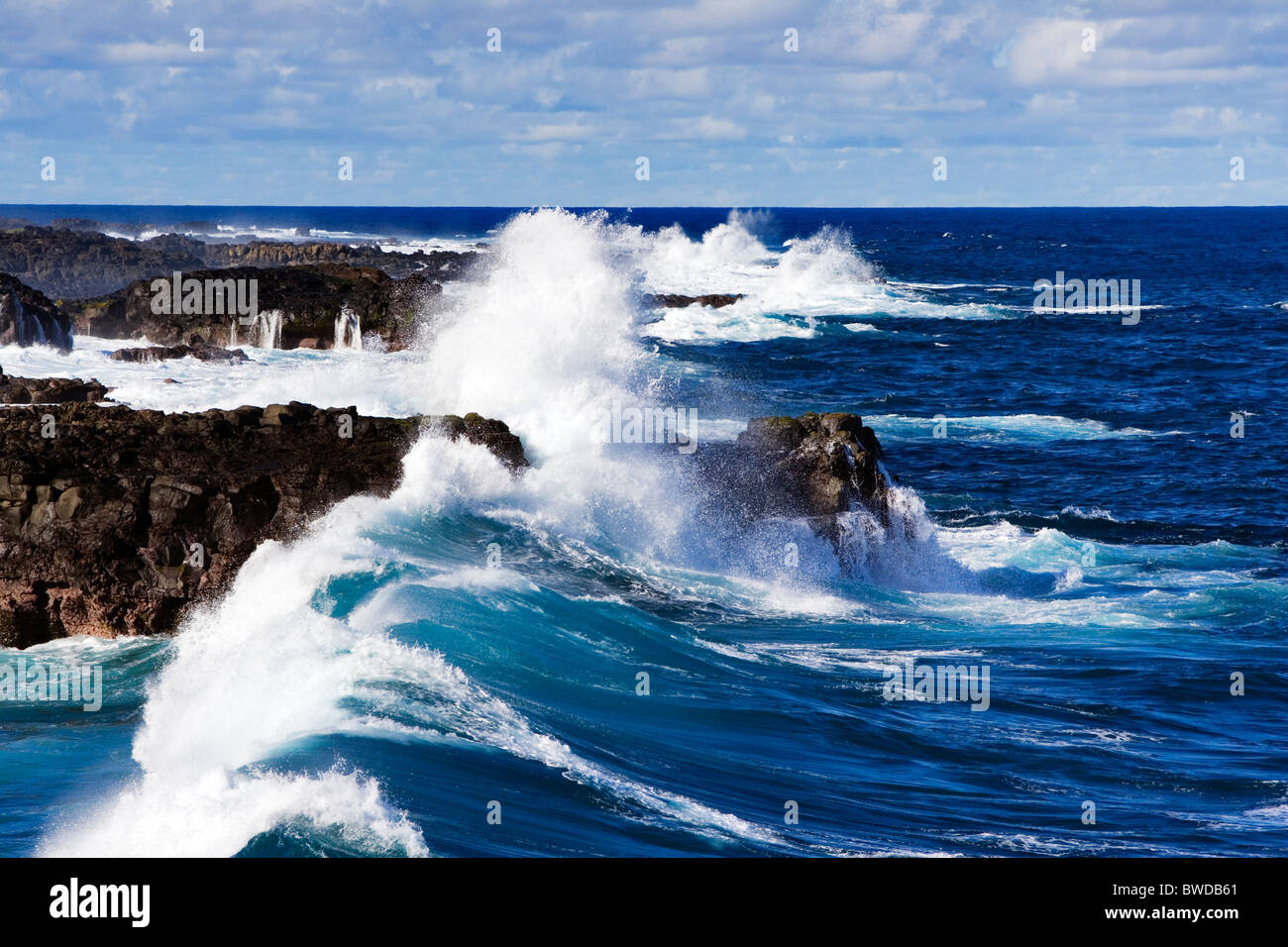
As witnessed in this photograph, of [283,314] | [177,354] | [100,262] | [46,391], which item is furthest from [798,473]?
[100,262]

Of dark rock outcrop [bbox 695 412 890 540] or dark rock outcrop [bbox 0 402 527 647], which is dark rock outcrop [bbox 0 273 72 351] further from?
dark rock outcrop [bbox 695 412 890 540]

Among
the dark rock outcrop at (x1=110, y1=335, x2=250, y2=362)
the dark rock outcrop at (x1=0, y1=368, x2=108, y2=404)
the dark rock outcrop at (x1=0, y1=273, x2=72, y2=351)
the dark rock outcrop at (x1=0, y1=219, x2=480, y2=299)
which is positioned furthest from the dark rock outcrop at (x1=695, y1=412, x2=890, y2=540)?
the dark rock outcrop at (x1=0, y1=219, x2=480, y2=299)

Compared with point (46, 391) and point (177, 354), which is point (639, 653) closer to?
point (46, 391)

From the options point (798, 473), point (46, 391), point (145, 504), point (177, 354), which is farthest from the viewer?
point (177, 354)

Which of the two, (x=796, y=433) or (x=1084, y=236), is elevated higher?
(x=1084, y=236)

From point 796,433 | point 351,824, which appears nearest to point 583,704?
point 351,824

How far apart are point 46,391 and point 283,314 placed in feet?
49.0

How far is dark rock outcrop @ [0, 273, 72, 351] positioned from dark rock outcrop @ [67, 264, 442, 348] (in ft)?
8.65

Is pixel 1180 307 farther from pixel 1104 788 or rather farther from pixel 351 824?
pixel 351 824

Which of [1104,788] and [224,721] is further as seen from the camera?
[1104,788]

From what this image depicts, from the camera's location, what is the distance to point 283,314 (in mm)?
35469

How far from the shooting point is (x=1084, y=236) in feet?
399

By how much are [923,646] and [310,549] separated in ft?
21.3
